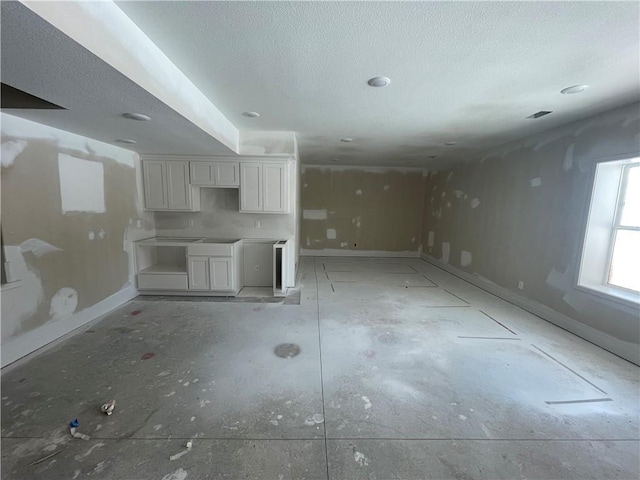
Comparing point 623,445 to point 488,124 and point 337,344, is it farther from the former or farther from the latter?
point 488,124

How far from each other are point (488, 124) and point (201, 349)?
175 inches

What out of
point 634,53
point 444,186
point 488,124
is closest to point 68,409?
point 634,53

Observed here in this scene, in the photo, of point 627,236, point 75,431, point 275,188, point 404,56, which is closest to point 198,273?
point 275,188

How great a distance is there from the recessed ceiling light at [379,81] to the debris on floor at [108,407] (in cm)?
328

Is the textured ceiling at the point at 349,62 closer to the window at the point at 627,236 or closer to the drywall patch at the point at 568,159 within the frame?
the drywall patch at the point at 568,159

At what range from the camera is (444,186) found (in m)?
6.52

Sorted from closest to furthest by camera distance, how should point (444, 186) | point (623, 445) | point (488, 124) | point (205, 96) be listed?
point (623, 445)
point (205, 96)
point (488, 124)
point (444, 186)

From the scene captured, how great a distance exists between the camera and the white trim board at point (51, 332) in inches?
95.5

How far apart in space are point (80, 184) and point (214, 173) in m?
1.73

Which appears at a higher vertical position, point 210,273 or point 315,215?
point 315,215

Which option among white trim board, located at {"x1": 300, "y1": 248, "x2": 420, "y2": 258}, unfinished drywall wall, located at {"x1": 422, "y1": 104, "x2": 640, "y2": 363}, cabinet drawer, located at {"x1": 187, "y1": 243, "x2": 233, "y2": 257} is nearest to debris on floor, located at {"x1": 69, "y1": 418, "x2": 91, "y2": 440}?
cabinet drawer, located at {"x1": 187, "y1": 243, "x2": 233, "y2": 257}

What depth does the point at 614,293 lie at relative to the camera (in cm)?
282

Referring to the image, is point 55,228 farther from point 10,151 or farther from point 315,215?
point 315,215

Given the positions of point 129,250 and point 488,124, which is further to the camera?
point 129,250
